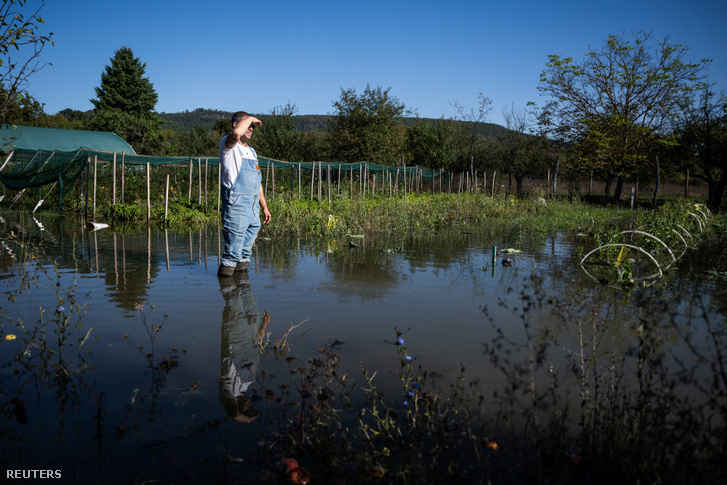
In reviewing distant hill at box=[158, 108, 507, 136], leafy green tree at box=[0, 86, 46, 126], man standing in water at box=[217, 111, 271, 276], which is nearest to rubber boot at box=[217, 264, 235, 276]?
man standing in water at box=[217, 111, 271, 276]

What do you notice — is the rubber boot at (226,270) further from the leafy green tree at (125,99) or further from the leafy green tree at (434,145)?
the leafy green tree at (125,99)

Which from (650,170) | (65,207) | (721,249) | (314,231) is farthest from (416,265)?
(650,170)

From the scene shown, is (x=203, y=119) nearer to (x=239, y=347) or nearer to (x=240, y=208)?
(x=240, y=208)

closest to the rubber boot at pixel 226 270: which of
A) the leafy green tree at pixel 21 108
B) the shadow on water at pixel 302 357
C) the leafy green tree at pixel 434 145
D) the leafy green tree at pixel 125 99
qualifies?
the shadow on water at pixel 302 357

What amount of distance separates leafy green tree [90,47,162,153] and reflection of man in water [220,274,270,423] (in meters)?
42.1

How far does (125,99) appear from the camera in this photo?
4638 cm

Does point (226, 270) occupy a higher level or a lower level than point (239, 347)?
higher

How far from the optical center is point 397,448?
7.75 feet

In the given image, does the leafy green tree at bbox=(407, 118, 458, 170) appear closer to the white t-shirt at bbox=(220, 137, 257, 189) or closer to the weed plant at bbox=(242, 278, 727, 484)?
the white t-shirt at bbox=(220, 137, 257, 189)

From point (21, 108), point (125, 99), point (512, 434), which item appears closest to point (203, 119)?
point (125, 99)

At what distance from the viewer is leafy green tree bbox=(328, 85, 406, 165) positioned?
1225 inches

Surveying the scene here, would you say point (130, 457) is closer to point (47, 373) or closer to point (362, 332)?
point (47, 373)

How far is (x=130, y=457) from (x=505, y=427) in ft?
5.96

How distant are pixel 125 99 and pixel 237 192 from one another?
156 ft
